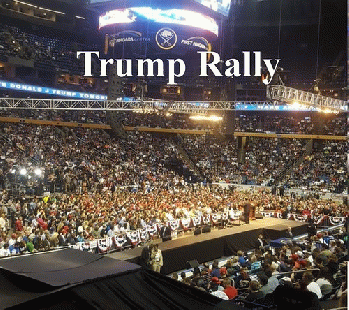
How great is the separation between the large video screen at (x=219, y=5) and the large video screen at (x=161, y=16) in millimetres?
2958

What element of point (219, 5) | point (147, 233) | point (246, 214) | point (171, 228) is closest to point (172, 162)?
point (219, 5)

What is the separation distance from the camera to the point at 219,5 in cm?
4041

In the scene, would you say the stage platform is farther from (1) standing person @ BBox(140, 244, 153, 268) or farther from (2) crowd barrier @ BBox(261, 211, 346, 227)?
(2) crowd barrier @ BBox(261, 211, 346, 227)

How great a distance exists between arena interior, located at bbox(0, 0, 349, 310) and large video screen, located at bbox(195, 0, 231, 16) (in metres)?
0.13

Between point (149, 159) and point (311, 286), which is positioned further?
point (149, 159)

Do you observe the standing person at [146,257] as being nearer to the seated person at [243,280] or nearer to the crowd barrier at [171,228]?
the crowd barrier at [171,228]

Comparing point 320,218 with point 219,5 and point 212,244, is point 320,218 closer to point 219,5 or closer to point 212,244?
point 212,244

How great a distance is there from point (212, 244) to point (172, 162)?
20.4 metres

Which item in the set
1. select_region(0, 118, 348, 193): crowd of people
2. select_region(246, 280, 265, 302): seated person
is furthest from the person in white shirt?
select_region(0, 118, 348, 193): crowd of people

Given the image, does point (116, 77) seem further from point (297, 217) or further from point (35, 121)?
point (297, 217)

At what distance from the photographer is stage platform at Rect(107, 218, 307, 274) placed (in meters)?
12.4

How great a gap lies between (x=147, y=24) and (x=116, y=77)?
26.5 feet

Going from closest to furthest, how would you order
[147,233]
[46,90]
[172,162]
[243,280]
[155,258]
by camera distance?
[243,280] < [155,258] < [147,233] < [46,90] < [172,162]

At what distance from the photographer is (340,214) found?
19406 mm
